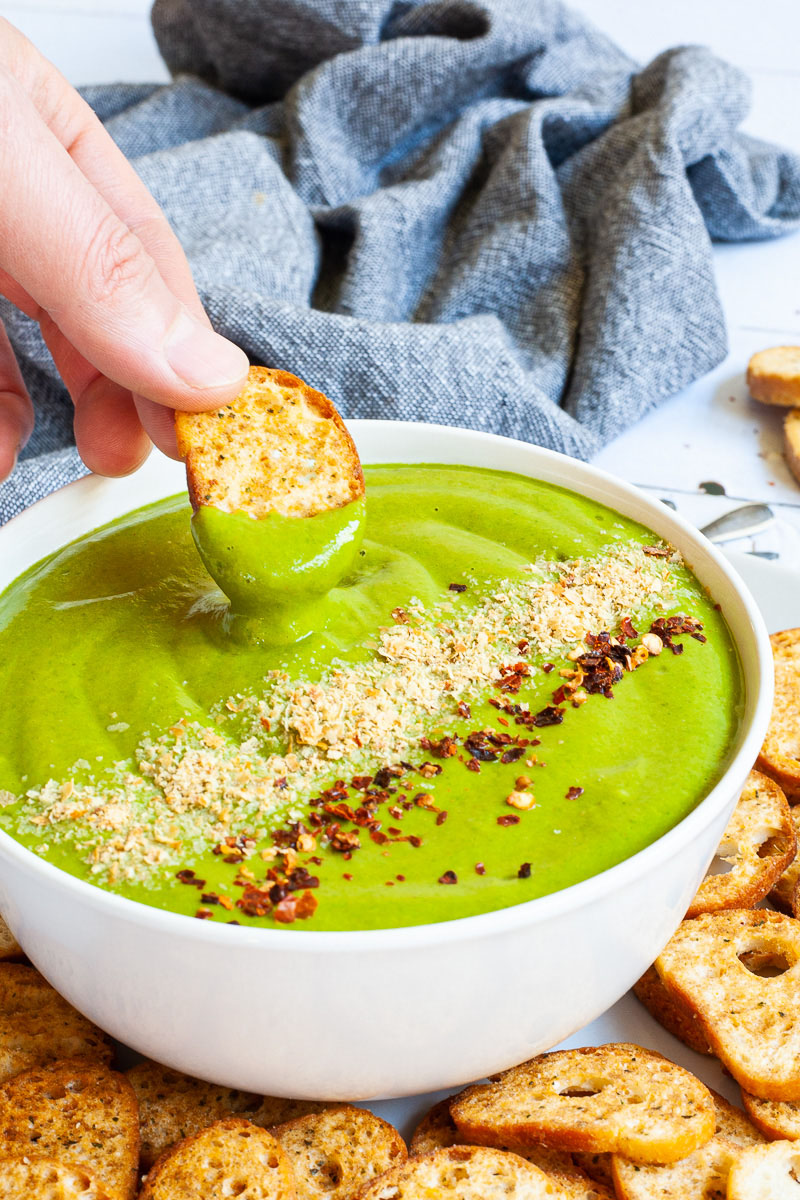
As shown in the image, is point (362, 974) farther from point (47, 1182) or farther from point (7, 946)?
point (7, 946)

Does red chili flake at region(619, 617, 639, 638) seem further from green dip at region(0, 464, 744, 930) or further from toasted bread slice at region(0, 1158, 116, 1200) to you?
toasted bread slice at region(0, 1158, 116, 1200)

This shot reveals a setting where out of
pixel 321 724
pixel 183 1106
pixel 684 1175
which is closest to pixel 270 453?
pixel 321 724

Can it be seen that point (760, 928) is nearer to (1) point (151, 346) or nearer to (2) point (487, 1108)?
(2) point (487, 1108)

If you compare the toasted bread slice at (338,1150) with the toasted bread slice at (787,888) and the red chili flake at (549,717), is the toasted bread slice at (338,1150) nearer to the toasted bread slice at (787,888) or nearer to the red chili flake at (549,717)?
the red chili flake at (549,717)

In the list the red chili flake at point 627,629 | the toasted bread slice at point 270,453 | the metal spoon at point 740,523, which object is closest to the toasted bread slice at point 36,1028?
the toasted bread slice at point 270,453

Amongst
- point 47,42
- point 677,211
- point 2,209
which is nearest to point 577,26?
point 677,211

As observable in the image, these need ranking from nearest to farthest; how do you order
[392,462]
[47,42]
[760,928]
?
[760,928] → [392,462] → [47,42]

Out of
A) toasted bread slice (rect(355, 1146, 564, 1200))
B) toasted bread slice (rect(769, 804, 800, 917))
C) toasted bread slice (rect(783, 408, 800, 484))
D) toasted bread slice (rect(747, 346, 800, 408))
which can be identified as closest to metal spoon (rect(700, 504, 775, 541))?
toasted bread slice (rect(783, 408, 800, 484))
